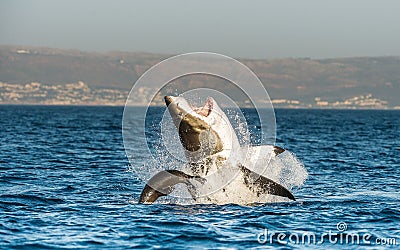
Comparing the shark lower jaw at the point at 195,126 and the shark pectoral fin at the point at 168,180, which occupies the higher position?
the shark lower jaw at the point at 195,126

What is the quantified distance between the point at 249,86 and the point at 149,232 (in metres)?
5.08

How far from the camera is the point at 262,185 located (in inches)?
770

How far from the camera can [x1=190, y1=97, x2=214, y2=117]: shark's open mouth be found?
17302mm

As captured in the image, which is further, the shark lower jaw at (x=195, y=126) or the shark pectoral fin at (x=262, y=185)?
the shark pectoral fin at (x=262, y=185)

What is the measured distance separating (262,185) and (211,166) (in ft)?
5.81

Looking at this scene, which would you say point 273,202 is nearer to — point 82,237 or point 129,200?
Answer: point 129,200

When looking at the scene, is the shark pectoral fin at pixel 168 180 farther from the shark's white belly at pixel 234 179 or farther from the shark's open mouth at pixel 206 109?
the shark's open mouth at pixel 206 109

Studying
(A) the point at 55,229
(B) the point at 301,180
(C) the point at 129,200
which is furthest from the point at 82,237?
(B) the point at 301,180

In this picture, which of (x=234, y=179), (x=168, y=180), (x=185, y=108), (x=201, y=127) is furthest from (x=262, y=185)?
A: (x=185, y=108)

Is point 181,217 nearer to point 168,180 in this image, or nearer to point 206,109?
point 168,180

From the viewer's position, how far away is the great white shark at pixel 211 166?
17.3 meters

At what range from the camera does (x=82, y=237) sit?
50.5 ft

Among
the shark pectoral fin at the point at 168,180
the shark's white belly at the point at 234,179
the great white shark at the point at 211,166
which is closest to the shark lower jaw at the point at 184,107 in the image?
the great white shark at the point at 211,166

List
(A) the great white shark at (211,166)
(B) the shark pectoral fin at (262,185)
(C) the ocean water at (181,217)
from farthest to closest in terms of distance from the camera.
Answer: (B) the shark pectoral fin at (262,185) → (A) the great white shark at (211,166) → (C) the ocean water at (181,217)
